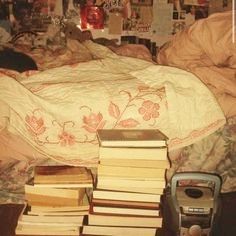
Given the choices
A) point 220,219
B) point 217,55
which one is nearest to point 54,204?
point 220,219

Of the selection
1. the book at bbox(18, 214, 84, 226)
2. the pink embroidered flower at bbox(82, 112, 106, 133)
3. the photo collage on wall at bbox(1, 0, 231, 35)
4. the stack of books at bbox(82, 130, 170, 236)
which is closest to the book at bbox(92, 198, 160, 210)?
the stack of books at bbox(82, 130, 170, 236)

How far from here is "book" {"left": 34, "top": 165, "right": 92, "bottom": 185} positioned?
3.54 feet

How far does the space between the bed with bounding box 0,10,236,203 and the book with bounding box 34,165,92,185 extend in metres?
0.04

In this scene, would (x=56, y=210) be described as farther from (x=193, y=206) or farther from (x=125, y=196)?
(x=193, y=206)

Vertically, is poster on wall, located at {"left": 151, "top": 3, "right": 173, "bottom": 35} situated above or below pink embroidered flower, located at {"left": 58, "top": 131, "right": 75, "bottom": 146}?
above

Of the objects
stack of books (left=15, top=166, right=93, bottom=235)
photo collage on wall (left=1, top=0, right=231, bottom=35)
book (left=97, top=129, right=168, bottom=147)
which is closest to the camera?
book (left=97, top=129, right=168, bottom=147)

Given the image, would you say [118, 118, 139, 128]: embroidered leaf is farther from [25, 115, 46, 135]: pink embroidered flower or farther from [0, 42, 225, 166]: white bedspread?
[25, 115, 46, 135]: pink embroidered flower

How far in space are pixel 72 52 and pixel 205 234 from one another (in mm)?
1226

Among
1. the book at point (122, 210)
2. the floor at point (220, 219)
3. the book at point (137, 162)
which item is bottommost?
the floor at point (220, 219)

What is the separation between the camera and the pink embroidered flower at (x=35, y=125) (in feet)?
3.38

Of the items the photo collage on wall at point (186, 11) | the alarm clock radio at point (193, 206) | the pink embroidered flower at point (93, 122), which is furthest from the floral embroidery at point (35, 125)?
the photo collage on wall at point (186, 11)

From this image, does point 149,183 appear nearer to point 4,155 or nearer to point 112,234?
point 112,234

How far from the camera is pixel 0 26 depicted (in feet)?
8.64

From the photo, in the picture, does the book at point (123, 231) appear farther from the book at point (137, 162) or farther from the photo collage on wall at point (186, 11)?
the photo collage on wall at point (186, 11)
